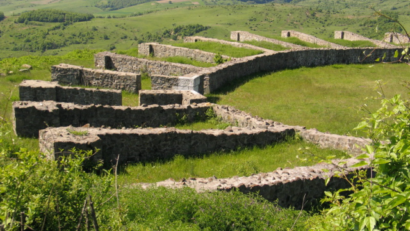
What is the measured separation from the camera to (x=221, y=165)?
9992 millimetres

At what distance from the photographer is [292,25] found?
263ft

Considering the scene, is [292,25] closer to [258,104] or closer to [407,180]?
[258,104]

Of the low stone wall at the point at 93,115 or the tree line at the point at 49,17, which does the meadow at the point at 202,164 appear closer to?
the low stone wall at the point at 93,115

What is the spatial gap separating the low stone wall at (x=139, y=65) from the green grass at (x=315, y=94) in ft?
8.54

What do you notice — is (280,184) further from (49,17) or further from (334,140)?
(49,17)

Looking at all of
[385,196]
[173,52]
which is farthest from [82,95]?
[385,196]

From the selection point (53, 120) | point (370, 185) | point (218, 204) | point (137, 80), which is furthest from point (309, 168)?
point (137, 80)

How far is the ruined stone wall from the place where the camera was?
18500 mm

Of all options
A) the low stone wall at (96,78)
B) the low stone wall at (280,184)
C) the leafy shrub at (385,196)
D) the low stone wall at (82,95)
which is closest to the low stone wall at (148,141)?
the low stone wall at (280,184)

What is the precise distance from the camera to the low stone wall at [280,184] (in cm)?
755

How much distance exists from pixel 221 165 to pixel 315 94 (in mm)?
10149

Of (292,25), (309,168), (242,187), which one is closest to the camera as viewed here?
(242,187)

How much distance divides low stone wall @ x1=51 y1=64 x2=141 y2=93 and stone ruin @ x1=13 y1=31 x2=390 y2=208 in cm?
4

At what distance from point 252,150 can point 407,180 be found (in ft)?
21.7
